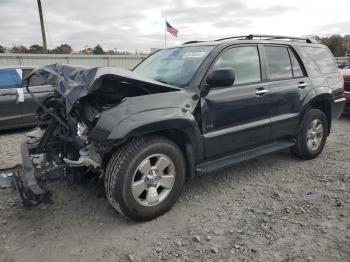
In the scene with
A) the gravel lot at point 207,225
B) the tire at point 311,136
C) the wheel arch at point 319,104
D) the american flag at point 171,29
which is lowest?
the gravel lot at point 207,225

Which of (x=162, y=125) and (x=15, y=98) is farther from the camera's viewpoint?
(x=15, y=98)

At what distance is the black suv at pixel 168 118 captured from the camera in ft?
10.1

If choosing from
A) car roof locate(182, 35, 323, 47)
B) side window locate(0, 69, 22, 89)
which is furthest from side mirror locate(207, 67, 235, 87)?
side window locate(0, 69, 22, 89)

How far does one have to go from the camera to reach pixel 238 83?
3.96m

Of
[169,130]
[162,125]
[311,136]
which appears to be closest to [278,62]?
[311,136]

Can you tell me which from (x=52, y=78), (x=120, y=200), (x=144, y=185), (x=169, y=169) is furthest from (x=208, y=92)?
(x=52, y=78)

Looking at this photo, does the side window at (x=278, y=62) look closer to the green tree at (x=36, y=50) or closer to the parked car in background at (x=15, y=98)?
the parked car in background at (x=15, y=98)

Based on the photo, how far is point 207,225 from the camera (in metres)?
3.26

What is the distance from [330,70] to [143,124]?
3.72 meters

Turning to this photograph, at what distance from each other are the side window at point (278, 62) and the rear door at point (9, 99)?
5056mm

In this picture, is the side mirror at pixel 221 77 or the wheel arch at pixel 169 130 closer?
the wheel arch at pixel 169 130

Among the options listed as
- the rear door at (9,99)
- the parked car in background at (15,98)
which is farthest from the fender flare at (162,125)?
the rear door at (9,99)

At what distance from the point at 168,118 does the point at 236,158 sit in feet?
3.99

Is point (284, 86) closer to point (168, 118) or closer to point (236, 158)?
point (236, 158)
